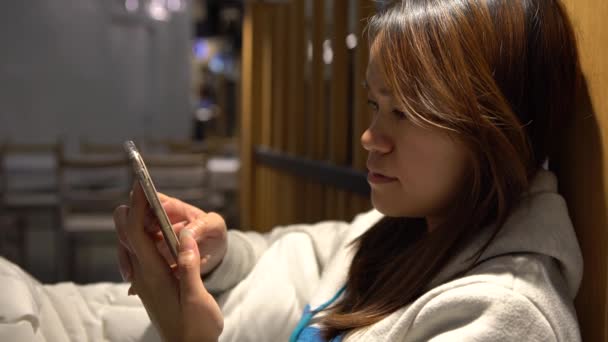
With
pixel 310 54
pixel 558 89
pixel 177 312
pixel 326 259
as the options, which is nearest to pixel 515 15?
pixel 558 89

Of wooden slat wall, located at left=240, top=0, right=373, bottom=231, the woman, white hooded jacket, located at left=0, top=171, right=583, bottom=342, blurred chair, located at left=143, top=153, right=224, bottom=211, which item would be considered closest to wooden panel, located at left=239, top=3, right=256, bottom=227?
wooden slat wall, located at left=240, top=0, right=373, bottom=231

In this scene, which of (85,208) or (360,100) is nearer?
(360,100)

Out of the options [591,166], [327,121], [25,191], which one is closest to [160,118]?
[25,191]

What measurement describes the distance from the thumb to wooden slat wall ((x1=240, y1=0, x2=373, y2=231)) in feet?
4.51

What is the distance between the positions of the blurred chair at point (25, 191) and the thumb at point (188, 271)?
11.9 feet

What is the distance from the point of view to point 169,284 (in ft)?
2.81

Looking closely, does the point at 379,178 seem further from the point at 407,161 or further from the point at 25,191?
the point at 25,191

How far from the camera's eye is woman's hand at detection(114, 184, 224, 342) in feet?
2.66

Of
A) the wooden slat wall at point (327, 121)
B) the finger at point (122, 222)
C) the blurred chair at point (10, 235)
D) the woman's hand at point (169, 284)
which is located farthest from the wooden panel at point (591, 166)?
the blurred chair at point (10, 235)

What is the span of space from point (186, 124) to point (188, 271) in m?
7.60

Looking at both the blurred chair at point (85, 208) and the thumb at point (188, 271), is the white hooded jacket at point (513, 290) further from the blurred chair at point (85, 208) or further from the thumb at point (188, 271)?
the blurred chair at point (85, 208)

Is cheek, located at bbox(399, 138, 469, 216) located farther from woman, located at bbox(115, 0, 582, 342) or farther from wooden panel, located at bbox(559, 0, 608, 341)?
wooden panel, located at bbox(559, 0, 608, 341)

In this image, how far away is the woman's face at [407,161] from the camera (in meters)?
0.90

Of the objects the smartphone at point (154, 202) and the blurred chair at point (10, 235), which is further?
the blurred chair at point (10, 235)
